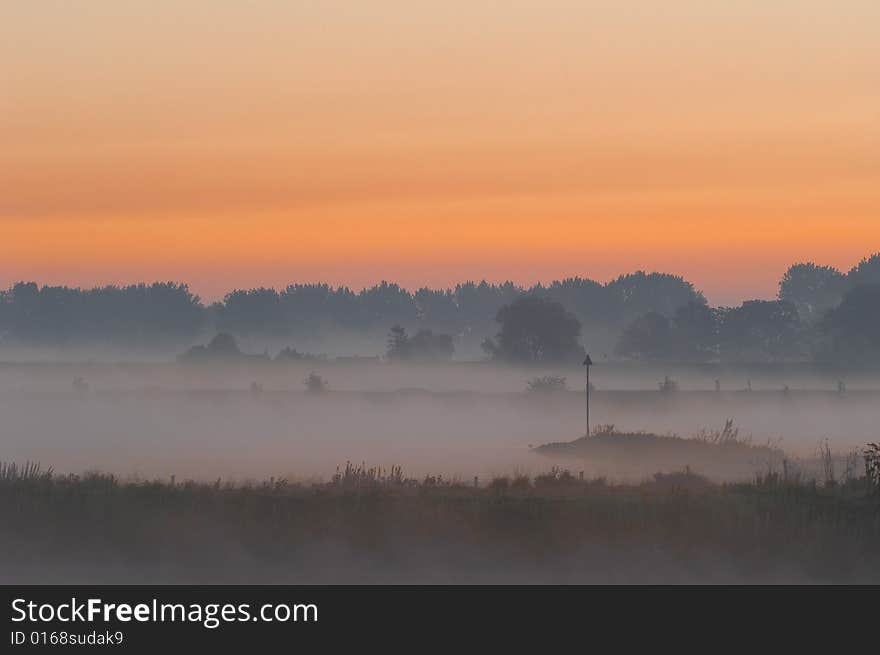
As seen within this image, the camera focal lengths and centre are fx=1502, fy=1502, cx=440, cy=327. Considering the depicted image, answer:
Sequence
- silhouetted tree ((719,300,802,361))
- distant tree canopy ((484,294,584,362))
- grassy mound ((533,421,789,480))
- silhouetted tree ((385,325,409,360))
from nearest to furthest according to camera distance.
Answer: grassy mound ((533,421,789,480))
distant tree canopy ((484,294,584,362))
silhouetted tree ((385,325,409,360))
silhouetted tree ((719,300,802,361))

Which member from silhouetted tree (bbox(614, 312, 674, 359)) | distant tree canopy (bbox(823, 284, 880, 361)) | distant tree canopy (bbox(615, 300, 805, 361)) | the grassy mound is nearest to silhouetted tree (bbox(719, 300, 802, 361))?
distant tree canopy (bbox(615, 300, 805, 361))

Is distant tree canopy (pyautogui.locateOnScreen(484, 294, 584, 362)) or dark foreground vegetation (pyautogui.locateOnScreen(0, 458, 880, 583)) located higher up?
distant tree canopy (pyautogui.locateOnScreen(484, 294, 584, 362))

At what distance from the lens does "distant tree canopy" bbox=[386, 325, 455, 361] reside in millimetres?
174375

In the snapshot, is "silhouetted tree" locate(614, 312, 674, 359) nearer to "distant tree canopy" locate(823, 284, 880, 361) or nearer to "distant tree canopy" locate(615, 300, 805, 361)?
"distant tree canopy" locate(615, 300, 805, 361)

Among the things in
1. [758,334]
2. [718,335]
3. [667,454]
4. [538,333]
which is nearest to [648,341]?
[718,335]

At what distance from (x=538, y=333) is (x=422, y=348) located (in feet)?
67.0

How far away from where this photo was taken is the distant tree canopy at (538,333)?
6309 inches

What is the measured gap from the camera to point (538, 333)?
525 feet

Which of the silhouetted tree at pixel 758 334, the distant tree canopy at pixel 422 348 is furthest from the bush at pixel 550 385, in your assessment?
the silhouetted tree at pixel 758 334

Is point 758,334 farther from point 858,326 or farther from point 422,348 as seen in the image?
point 422,348

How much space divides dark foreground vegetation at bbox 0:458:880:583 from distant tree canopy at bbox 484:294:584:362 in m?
126
